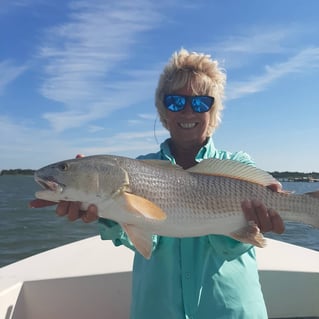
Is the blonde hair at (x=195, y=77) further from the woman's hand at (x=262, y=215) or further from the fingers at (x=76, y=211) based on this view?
the fingers at (x=76, y=211)

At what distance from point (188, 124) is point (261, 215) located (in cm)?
95

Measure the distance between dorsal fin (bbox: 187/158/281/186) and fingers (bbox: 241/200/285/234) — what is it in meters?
0.21

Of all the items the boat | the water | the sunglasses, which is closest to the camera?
the sunglasses

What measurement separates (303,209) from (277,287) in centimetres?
246

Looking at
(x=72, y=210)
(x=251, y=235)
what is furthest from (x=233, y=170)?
(x=72, y=210)

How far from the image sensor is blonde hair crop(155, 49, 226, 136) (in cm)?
364

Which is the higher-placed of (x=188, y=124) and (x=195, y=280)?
(x=188, y=124)

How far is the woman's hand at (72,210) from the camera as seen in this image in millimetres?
3027

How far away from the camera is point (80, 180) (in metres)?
3.09

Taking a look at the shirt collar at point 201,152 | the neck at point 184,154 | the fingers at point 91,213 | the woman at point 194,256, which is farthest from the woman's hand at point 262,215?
the fingers at point 91,213

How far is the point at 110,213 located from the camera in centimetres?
308

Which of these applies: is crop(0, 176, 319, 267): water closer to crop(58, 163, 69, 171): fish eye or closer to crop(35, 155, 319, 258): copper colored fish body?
crop(35, 155, 319, 258): copper colored fish body

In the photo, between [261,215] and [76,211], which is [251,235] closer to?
[261,215]

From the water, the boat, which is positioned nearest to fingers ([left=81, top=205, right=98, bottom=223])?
the boat
